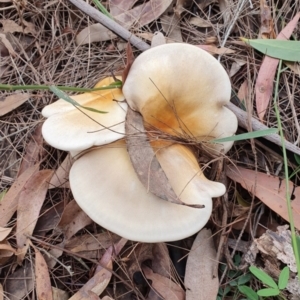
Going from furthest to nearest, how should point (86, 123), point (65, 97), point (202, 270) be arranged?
point (202, 270), point (86, 123), point (65, 97)

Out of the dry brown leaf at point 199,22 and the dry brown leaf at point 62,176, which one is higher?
the dry brown leaf at point 199,22

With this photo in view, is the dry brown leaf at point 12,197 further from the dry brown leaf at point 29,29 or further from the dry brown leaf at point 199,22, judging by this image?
the dry brown leaf at point 199,22

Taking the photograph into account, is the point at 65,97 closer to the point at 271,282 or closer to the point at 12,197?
the point at 12,197

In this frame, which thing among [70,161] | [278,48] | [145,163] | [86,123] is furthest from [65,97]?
[278,48]

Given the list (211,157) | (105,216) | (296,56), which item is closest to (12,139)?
(105,216)

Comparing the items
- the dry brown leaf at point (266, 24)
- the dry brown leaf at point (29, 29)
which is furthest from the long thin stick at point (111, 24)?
the dry brown leaf at point (266, 24)

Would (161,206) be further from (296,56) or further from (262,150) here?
(296,56)
